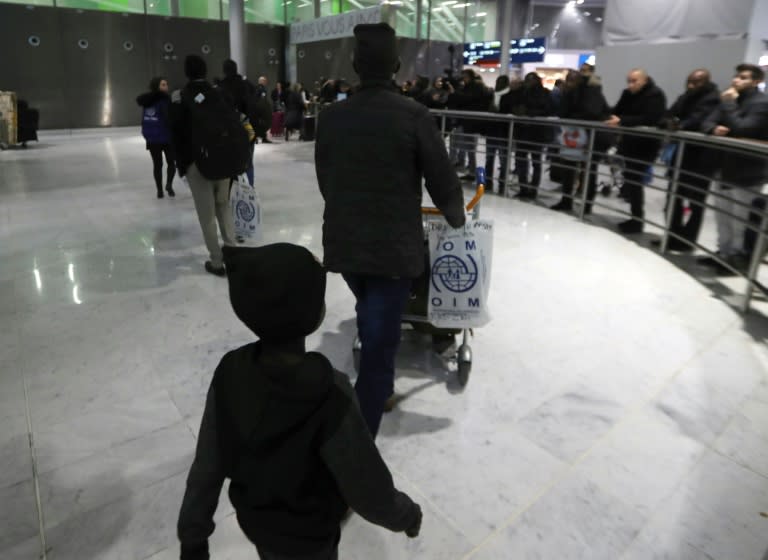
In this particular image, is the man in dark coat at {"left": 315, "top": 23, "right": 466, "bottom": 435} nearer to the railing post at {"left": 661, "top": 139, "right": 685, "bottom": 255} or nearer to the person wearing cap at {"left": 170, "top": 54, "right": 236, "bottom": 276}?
the person wearing cap at {"left": 170, "top": 54, "right": 236, "bottom": 276}

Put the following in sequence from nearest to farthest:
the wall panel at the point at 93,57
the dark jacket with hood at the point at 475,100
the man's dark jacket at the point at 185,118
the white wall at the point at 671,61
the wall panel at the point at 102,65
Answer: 1. the man's dark jacket at the point at 185,118
2. the dark jacket with hood at the point at 475,100
3. the white wall at the point at 671,61
4. the wall panel at the point at 93,57
5. the wall panel at the point at 102,65

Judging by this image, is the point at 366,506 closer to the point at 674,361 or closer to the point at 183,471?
the point at 183,471

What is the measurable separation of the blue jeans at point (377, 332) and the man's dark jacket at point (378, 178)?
7cm

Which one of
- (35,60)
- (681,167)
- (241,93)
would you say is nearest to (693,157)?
(681,167)

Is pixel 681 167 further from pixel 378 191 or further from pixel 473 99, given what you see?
pixel 378 191

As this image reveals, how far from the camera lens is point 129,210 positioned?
20.4ft

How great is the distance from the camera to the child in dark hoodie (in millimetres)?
980

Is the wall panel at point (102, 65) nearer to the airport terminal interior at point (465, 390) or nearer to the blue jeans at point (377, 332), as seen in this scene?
the airport terminal interior at point (465, 390)

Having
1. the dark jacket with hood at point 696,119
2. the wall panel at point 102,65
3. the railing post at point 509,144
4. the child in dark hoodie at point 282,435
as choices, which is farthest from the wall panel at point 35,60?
the child in dark hoodie at point 282,435

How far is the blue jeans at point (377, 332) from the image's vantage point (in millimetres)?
1919

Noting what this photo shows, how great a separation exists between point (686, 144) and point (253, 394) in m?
5.23

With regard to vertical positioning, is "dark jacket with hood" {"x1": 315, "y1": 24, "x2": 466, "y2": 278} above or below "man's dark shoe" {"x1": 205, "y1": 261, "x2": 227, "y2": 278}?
above

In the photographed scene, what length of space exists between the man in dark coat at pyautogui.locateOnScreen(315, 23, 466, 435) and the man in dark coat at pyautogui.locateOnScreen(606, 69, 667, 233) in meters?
4.13

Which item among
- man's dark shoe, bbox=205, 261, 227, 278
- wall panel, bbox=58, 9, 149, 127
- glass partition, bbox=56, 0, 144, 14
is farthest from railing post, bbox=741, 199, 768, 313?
glass partition, bbox=56, 0, 144, 14
